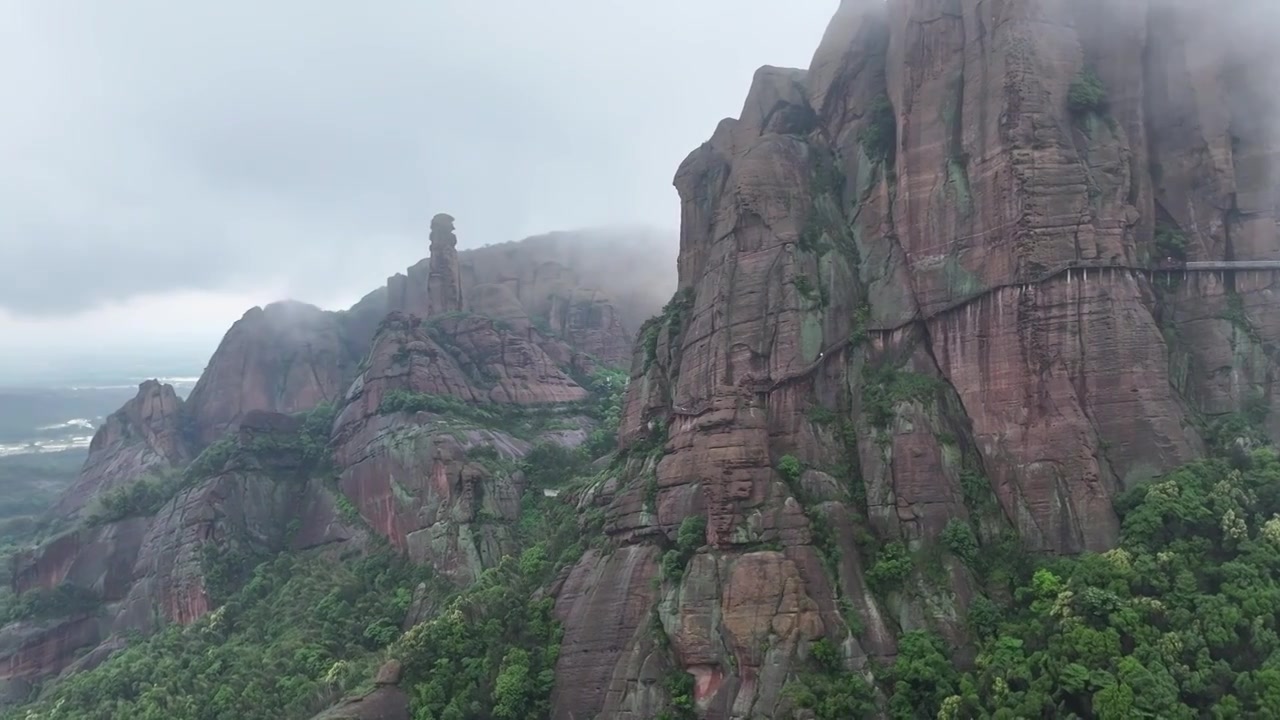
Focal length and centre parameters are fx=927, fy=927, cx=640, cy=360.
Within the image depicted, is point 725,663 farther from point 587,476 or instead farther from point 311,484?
point 311,484

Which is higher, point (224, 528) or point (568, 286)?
point (568, 286)

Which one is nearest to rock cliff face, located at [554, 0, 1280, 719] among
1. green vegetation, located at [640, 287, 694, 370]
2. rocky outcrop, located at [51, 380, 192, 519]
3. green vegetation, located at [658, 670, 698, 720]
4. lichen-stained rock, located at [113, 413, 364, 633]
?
green vegetation, located at [658, 670, 698, 720]

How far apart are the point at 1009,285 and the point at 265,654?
4587 cm

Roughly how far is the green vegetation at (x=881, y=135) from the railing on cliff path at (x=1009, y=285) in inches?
355

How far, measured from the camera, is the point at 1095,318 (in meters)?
39.4

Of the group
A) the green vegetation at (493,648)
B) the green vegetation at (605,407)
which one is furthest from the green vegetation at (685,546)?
the green vegetation at (605,407)

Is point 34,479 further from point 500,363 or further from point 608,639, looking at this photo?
point 608,639

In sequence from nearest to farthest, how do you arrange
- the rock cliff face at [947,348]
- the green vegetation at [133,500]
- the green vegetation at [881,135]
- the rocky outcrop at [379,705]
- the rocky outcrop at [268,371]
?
the rock cliff face at [947,348] < the rocky outcrop at [379,705] < the green vegetation at [881,135] < the green vegetation at [133,500] < the rocky outcrop at [268,371]

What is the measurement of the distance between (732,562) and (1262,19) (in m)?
34.9

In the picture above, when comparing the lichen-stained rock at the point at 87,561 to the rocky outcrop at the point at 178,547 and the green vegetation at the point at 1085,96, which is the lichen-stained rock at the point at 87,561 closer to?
the rocky outcrop at the point at 178,547

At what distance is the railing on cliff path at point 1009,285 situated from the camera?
130 feet

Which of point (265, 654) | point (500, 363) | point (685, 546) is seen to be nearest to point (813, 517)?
point (685, 546)

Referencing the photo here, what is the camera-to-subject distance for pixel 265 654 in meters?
54.9

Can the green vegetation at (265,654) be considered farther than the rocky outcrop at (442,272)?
No
